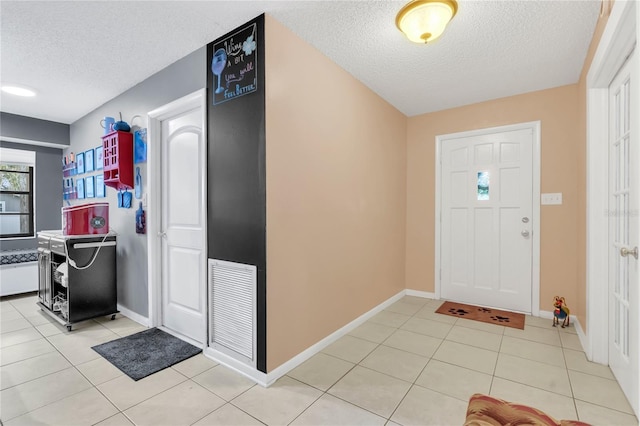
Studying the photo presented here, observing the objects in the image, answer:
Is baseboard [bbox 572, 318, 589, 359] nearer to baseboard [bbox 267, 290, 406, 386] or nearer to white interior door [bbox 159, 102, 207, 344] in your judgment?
baseboard [bbox 267, 290, 406, 386]

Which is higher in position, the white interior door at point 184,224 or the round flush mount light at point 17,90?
the round flush mount light at point 17,90

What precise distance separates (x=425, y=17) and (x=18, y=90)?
419 cm

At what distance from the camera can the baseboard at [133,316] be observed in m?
3.14

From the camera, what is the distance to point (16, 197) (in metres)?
4.53

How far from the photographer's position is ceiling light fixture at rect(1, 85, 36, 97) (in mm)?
3232

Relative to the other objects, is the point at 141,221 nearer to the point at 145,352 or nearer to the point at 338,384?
the point at 145,352

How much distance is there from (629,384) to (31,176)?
706cm

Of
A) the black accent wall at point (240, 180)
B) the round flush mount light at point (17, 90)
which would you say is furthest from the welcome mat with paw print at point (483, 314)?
the round flush mount light at point (17, 90)

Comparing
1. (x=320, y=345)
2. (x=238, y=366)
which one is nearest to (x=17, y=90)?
(x=238, y=366)

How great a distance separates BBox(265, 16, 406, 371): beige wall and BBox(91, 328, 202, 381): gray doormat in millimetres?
913

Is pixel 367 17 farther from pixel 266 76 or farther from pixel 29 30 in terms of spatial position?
pixel 29 30

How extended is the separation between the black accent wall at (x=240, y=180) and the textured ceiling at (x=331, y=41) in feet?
1.04

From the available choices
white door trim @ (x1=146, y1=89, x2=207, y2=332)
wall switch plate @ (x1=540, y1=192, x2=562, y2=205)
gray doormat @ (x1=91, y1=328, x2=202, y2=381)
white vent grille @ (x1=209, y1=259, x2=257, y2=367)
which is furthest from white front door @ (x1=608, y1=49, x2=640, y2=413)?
white door trim @ (x1=146, y1=89, x2=207, y2=332)

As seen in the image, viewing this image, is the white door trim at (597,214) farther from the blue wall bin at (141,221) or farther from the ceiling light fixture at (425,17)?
the blue wall bin at (141,221)
